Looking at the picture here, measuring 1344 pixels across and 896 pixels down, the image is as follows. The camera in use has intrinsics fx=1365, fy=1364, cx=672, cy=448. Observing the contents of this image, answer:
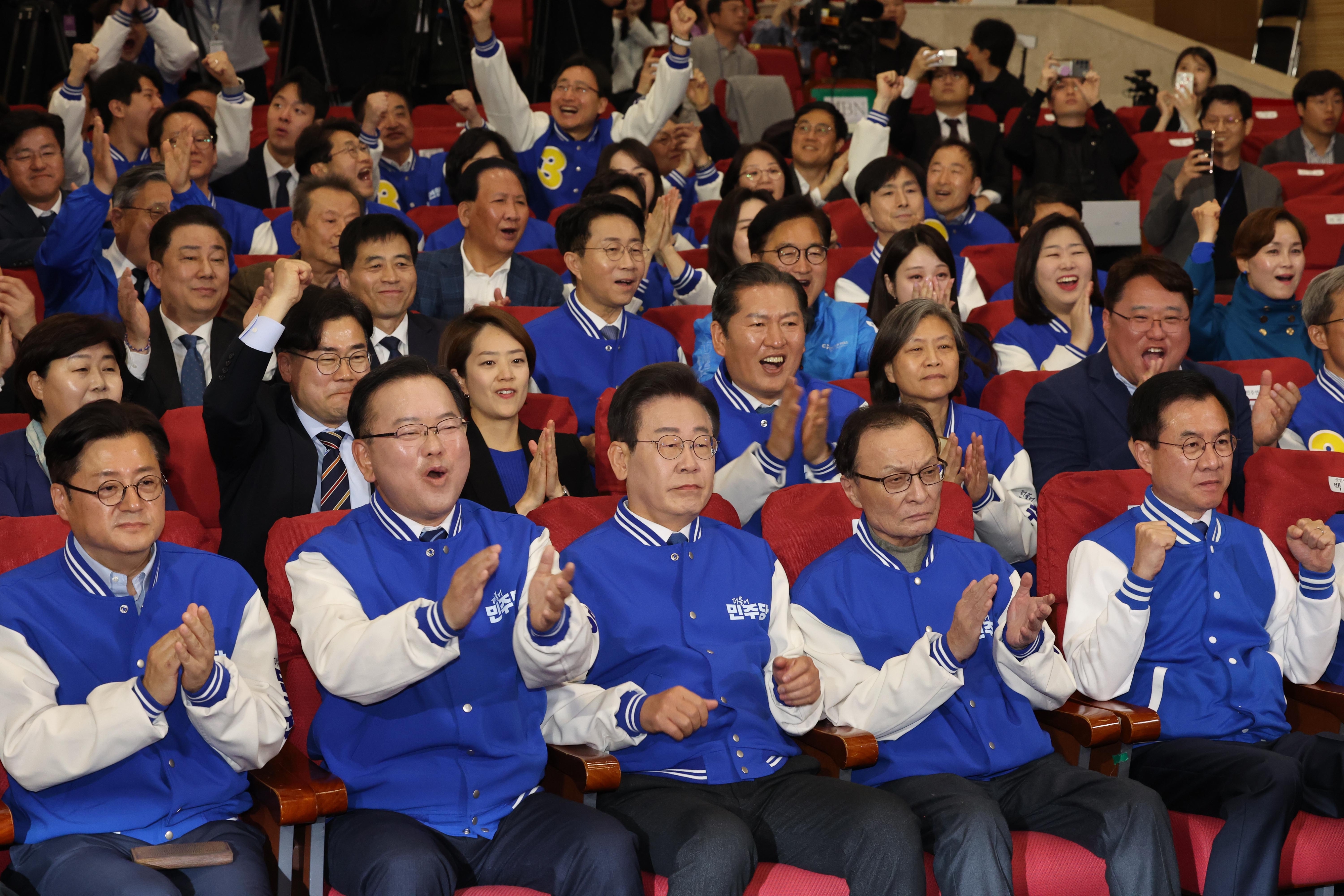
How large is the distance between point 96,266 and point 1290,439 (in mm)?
3670

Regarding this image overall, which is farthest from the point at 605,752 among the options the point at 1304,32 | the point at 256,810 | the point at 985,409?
the point at 1304,32

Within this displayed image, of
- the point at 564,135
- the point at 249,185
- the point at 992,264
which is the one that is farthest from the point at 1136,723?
the point at 249,185

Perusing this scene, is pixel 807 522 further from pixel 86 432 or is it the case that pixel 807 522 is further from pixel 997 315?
pixel 997 315

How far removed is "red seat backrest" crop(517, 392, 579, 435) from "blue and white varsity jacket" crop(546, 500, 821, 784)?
98 cm

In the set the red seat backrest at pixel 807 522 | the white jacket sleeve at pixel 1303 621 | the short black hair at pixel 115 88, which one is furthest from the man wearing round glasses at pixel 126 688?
the short black hair at pixel 115 88

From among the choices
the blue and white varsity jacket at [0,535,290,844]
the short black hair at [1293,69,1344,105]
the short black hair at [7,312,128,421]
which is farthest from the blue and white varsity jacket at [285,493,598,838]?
the short black hair at [1293,69,1344,105]

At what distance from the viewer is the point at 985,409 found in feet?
12.9

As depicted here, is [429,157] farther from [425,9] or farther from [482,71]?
[425,9]

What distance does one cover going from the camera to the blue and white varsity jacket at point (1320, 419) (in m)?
3.60

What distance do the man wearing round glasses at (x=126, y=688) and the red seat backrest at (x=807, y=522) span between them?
106 cm

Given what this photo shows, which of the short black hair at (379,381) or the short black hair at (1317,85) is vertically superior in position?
the short black hair at (1317,85)

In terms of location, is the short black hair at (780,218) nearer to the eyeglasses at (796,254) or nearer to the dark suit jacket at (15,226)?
the eyeglasses at (796,254)

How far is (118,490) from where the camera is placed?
2344 mm

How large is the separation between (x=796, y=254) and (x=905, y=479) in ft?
5.48
